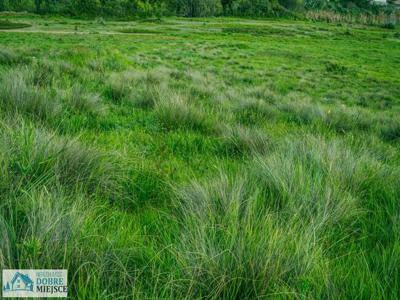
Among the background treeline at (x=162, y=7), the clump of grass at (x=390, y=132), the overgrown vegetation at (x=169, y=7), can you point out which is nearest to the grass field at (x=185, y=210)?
the clump of grass at (x=390, y=132)

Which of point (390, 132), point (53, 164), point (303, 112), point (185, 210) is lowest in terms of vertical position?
point (390, 132)

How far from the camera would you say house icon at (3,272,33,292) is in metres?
1.39

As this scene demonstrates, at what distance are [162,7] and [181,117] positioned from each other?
9567 cm

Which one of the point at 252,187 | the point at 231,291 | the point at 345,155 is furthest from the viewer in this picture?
the point at 345,155

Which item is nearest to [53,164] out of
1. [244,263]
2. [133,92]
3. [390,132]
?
[244,263]

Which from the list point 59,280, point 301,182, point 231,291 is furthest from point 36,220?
point 301,182

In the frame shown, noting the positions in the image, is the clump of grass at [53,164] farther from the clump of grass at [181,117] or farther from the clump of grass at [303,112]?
the clump of grass at [303,112]

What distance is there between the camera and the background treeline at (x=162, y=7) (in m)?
78.6

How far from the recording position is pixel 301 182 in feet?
8.62

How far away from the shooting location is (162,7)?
9362 cm

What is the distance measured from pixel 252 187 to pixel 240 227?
55 cm

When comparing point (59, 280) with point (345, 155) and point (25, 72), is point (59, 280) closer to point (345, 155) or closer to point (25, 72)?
point (345, 155)

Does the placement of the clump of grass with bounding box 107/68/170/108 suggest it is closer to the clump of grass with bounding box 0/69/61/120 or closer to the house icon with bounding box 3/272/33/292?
the clump of grass with bounding box 0/69/61/120

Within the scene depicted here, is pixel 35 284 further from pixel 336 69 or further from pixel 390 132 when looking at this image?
pixel 336 69
